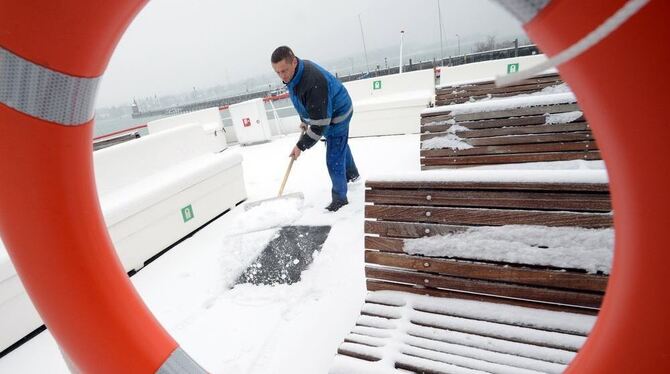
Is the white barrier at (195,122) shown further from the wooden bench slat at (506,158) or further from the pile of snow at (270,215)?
the wooden bench slat at (506,158)

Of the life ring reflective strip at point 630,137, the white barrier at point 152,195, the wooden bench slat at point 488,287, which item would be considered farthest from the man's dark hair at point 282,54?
the life ring reflective strip at point 630,137

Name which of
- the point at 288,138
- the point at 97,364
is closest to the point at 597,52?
the point at 97,364

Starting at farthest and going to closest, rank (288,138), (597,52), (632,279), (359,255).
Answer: (288,138) < (359,255) < (632,279) < (597,52)

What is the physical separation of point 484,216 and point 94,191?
1.51 metres

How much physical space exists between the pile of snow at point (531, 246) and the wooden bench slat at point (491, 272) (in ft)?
0.10

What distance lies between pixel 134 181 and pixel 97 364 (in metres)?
2.88

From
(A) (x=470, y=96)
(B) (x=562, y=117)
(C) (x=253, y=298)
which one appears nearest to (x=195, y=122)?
(A) (x=470, y=96)

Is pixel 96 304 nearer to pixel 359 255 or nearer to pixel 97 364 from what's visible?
pixel 97 364

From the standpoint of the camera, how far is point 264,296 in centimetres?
246

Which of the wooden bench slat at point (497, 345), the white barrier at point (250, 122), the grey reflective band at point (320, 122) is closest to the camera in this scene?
the wooden bench slat at point (497, 345)

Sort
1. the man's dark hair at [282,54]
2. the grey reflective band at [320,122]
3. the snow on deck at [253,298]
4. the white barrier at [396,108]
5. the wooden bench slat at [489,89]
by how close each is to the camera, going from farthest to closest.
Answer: the white barrier at [396,108]
the wooden bench slat at [489,89]
the grey reflective band at [320,122]
the man's dark hair at [282,54]
the snow on deck at [253,298]

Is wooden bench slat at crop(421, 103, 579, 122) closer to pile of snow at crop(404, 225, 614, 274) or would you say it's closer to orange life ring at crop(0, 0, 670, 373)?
pile of snow at crop(404, 225, 614, 274)

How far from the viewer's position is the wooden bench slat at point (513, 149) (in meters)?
2.83

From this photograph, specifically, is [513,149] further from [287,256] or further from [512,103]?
[287,256]
